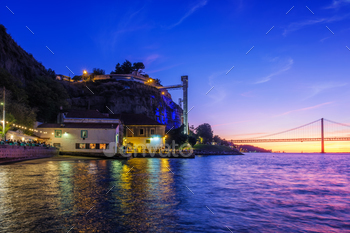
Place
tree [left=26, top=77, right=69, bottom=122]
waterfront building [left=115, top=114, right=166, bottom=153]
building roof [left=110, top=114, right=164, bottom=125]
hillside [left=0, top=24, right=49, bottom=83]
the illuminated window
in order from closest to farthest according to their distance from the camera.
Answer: hillside [left=0, top=24, right=49, bottom=83] < tree [left=26, top=77, right=69, bottom=122] < waterfront building [left=115, top=114, right=166, bottom=153] < the illuminated window < building roof [left=110, top=114, right=164, bottom=125]

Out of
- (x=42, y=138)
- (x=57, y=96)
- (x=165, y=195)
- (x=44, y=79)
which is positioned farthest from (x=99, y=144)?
(x=165, y=195)

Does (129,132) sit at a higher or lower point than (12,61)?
lower

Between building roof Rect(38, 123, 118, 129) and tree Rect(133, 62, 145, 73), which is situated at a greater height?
tree Rect(133, 62, 145, 73)

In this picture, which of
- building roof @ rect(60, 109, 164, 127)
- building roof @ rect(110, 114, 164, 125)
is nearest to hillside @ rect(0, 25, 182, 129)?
building roof @ rect(60, 109, 164, 127)

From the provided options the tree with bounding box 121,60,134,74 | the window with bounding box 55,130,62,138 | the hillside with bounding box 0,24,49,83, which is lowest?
the window with bounding box 55,130,62,138

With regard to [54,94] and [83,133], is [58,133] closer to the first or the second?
[83,133]

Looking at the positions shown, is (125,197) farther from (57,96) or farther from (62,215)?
(57,96)

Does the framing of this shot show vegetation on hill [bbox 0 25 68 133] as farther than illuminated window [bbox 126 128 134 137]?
No

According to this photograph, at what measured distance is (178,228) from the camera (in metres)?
6.75

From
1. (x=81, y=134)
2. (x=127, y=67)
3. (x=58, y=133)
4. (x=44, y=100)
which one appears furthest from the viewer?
(x=127, y=67)

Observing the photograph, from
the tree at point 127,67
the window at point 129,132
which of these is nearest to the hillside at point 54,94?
the window at point 129,132

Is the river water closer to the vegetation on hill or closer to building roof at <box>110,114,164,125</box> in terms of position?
the vegetation on hill

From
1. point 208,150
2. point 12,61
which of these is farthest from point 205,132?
point 12,61

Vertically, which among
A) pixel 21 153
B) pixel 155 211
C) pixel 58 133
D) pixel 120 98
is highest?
pixel 120 98
